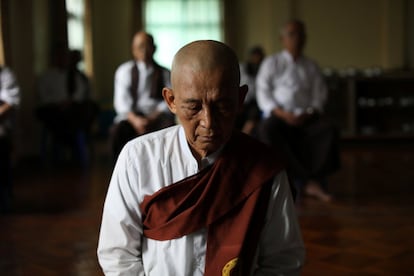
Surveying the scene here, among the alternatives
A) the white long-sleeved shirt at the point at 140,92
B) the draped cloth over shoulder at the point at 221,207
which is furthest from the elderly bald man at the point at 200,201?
the white long-sleeved shirt at the point at 140,92

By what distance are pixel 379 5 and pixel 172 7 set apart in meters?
2.91

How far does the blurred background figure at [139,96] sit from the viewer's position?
180 inches

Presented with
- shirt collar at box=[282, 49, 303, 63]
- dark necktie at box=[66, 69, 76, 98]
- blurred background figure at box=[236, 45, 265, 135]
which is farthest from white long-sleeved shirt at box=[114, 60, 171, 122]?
dark necktie at box=[66, 69, 76, 98]

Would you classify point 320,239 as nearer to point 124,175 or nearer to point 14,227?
point 14,227

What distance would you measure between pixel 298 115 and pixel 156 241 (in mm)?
3279

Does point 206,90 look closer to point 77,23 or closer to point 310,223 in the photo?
point 310,223

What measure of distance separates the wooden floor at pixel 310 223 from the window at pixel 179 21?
3669 mm

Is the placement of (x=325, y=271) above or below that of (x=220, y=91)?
below

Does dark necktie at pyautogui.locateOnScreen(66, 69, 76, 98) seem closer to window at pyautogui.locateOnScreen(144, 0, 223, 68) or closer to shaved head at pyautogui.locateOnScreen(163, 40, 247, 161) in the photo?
window at pyautogui.locateOnScreen(144, 0, 223, 68)

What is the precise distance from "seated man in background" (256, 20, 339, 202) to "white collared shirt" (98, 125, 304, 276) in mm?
3092

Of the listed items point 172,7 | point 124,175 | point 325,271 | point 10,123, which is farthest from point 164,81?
point 172,7

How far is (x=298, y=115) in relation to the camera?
465cm

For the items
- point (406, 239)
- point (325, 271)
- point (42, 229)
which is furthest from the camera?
point (42, 229)

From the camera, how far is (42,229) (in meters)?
3.81
